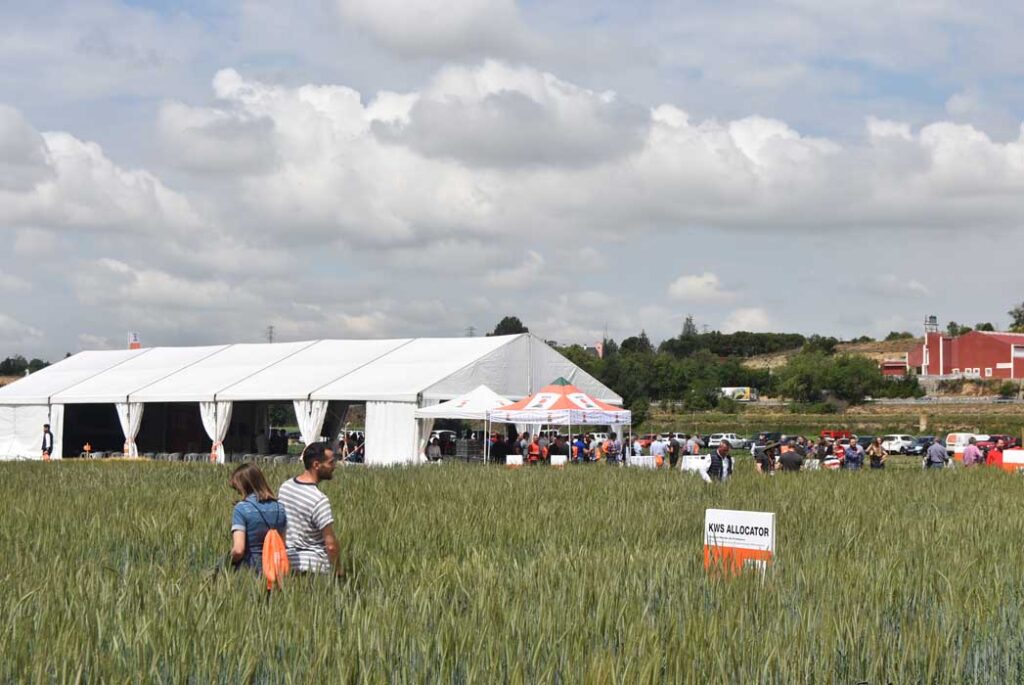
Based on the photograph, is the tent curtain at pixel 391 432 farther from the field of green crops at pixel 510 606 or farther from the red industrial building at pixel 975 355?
the red industrial building at pixel 975 355

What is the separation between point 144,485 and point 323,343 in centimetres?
1722

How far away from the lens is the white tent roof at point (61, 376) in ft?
123

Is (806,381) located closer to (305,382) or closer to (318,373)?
(318,373)

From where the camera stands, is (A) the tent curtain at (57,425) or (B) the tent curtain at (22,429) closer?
(A) the tent curtain at (57,425)

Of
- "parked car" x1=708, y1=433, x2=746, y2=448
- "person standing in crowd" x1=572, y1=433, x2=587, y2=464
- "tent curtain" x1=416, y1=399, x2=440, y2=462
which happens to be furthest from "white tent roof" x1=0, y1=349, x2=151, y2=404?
"parked car" x1=708, y1=433, x2=746, y2=448

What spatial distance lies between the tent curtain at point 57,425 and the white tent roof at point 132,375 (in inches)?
9.7

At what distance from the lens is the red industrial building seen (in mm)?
96875

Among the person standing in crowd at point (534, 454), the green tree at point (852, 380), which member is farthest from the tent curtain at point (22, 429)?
the green tree at point (852, 380)

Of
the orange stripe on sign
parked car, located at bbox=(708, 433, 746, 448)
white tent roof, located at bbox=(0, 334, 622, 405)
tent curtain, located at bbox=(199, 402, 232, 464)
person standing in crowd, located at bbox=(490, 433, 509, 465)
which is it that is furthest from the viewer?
parked car, located at bbox=(708, 433, 746, 448)

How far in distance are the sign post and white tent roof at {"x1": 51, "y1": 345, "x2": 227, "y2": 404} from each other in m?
28.0

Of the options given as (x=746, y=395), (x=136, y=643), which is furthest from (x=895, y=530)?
(x=746, y=395)

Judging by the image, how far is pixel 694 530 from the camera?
1295cm

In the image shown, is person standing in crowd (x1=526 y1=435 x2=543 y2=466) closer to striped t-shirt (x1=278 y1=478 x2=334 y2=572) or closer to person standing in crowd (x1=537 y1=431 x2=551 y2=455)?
person standing in crowd (x1=537 y1=431 x2=551 y2=455)

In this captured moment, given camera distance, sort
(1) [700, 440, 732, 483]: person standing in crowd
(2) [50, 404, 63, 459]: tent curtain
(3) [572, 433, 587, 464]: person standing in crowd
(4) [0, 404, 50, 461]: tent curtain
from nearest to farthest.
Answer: (1) [700, 440, 732, 483]: person standing in crowd
(3) [572, 433, 587, 464]: person standing in crowd
(2) [50, 404, 63, 459]: tent curtain
(4) [0, 404, 50, 461]: tent curtain
